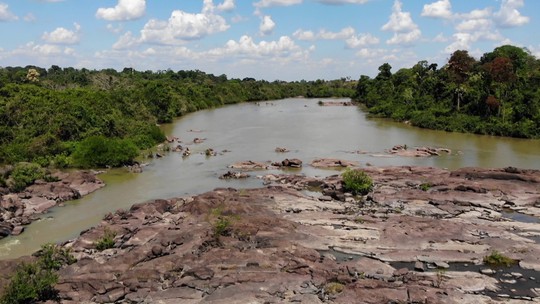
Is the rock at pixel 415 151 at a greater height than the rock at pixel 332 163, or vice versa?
the rock at pixel 415 151

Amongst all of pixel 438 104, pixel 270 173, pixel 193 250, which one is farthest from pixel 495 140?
pixel 193 250

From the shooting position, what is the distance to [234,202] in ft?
75.5

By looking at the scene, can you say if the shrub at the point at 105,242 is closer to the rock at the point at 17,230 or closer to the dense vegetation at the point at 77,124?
the rock at the point at 17,230

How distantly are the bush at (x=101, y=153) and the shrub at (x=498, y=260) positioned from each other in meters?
25.4

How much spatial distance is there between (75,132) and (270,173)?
55.3 feet

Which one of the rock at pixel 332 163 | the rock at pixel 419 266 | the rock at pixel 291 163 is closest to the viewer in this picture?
the rock at pixel 419 266

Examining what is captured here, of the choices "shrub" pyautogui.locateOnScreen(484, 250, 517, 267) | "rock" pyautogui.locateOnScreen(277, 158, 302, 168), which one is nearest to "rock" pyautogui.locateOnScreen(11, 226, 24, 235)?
"rock" pyautogui.locateOnScreen(277, 158, 302, 168)

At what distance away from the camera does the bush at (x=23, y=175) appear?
86.8ft

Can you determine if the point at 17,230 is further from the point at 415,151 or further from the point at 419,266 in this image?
the point at 415,151

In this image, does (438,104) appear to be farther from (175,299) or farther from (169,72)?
(169,72)

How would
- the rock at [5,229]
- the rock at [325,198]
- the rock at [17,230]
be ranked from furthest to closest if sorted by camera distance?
the rock at [325,198] → the rock at [17,230] → the rock at [5,229]

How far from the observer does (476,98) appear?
54656 millimetres

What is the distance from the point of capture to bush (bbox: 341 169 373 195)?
85.7 feet

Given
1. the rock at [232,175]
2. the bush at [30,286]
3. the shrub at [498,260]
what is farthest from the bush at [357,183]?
the bush at [30,286]
